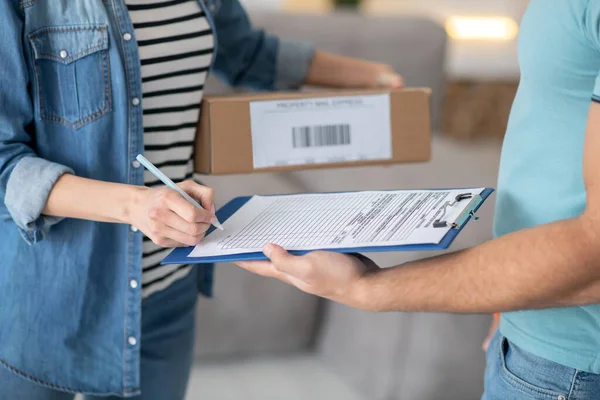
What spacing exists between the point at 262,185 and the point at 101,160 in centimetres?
106

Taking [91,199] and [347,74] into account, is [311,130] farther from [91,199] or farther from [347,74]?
[91,199]

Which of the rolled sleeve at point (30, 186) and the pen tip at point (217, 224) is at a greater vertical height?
the rolled sleeve at point (30, 186)

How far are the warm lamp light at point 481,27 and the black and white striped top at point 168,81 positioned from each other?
230cm

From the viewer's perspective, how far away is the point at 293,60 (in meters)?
1.26

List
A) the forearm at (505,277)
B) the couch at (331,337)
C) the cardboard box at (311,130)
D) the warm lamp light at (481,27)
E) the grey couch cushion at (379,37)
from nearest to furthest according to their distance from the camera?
the forearm at (505,277), the cardboard box at (311,130), the couch at (331,337), the grey couch cushion at (379,37), the warm lamp light at (481,27)

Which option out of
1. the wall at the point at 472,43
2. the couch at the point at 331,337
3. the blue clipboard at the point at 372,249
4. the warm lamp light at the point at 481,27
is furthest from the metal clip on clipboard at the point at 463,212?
the warm lamp light at the point at 481,27

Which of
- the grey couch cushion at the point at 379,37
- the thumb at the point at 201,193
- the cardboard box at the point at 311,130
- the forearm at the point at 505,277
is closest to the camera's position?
the forearm at the point at 505,277

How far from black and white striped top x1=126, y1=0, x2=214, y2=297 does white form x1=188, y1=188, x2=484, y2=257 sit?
0.56 ft

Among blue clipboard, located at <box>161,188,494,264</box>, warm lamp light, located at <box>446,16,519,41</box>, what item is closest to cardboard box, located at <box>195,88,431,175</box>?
blue clipboard, located at <box>161,188,494,264</box>

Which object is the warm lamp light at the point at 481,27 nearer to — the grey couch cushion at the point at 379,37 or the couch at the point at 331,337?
the grey couch cushion at the point at 379,37

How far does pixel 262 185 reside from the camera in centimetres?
199

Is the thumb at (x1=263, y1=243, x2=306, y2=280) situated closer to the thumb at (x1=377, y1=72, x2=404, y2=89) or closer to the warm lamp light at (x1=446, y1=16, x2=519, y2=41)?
the thumb at (x1=377, y1=72, x2=404, y2=89)

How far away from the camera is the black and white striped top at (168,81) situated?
0.98 m

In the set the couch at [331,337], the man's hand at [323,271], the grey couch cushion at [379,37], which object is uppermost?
the man's hand at [323,271]
